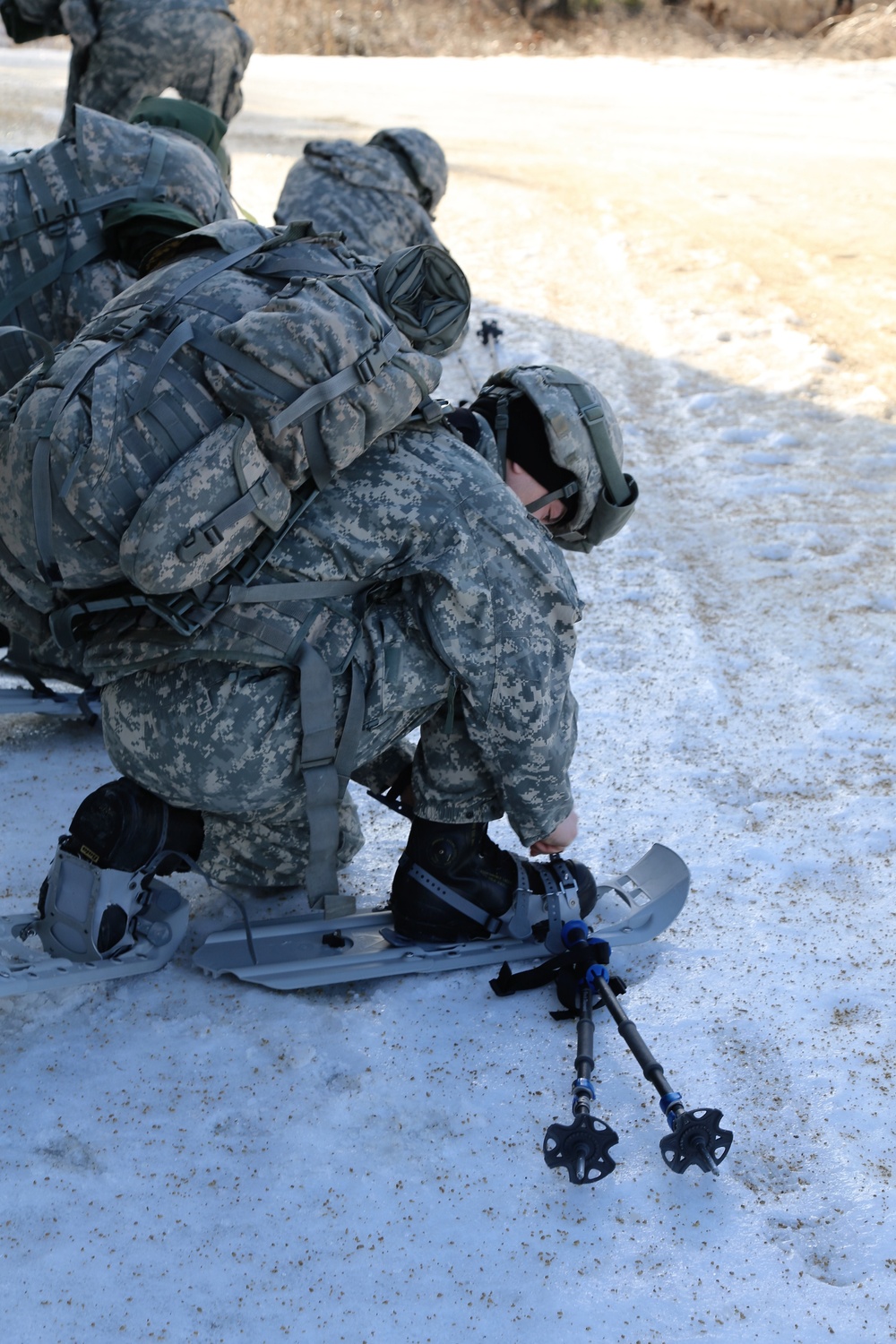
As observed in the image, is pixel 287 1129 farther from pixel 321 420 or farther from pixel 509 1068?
pixel 321 420

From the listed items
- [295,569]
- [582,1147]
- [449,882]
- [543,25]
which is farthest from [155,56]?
[543,25]

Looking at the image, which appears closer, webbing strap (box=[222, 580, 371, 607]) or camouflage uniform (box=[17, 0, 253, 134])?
webbing strap (box=[222, 580, 371, 607])

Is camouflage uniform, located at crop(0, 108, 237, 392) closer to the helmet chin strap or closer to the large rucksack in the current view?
the large rucksack

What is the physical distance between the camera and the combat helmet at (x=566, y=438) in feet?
8.99

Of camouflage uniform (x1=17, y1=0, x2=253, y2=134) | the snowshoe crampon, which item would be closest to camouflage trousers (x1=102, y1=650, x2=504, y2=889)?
the snowshoe crampon

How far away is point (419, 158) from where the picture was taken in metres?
5.68

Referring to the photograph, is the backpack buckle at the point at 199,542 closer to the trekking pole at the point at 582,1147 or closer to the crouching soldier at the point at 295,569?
the crouching soldier at the point at 295,569

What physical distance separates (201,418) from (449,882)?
3.71 ft

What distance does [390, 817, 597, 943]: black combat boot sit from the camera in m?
2.78

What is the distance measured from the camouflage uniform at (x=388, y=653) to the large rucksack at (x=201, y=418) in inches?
4.3

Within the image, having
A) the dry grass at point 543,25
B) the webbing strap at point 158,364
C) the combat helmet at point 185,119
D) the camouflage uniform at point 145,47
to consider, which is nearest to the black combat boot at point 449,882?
the webbing strap at point 158,364

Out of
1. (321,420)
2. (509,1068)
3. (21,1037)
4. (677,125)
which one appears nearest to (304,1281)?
(509,1068)

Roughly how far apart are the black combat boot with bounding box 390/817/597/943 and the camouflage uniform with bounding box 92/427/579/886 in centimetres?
21

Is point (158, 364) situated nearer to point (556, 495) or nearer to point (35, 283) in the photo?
point (556, 495)
